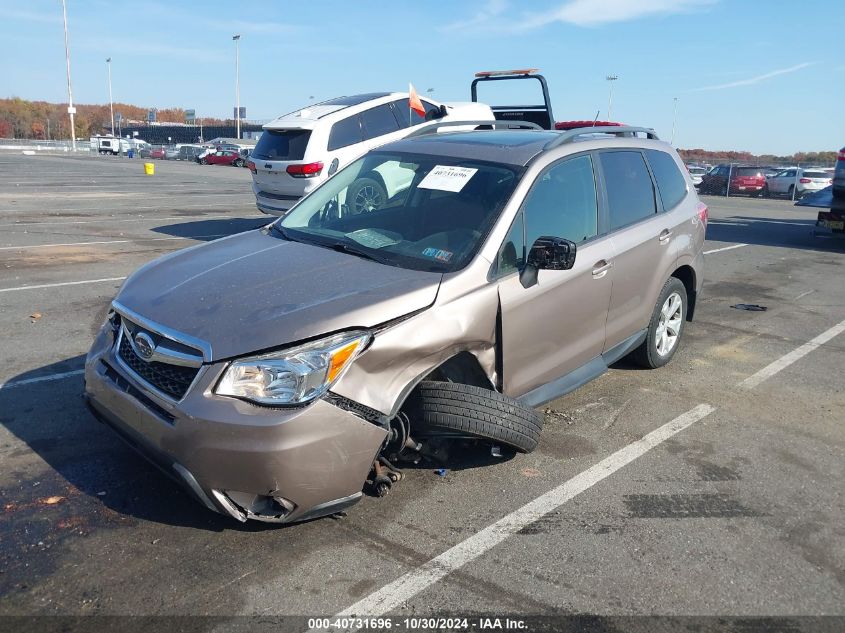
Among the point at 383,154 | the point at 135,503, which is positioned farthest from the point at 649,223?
the point at 135,503

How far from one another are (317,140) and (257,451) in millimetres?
8870

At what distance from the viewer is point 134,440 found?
10.6 ft

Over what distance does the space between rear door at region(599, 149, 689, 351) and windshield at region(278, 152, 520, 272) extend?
3.50 ft

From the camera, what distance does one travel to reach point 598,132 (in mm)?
5004

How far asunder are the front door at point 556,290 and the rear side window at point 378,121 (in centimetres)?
757

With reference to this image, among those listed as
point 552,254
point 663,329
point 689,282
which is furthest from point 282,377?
point 689,282

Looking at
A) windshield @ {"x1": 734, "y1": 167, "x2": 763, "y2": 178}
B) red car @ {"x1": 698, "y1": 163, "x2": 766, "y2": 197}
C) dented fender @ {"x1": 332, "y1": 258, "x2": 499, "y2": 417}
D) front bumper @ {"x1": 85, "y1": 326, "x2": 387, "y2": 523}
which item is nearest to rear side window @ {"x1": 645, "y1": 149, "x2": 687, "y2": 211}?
dented fender @ {"x1": 332, "y1": 258, "x2": 499, "y2": 417}

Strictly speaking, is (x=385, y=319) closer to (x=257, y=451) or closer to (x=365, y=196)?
(x=257, y=451)

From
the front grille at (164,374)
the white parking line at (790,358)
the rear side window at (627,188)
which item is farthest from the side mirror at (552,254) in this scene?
the white parking line at (790,358)

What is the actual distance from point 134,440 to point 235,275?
95 centimetres

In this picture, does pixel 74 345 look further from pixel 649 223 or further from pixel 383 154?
pixel 649 223

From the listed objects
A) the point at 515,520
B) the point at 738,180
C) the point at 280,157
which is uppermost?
the point at 280,157

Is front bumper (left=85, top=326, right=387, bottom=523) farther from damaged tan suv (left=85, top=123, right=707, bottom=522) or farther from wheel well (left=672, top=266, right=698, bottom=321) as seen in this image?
Result: wheel well (left=672, top=266, right=698, bottom=321)

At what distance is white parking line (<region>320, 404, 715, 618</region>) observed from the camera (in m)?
2.81
